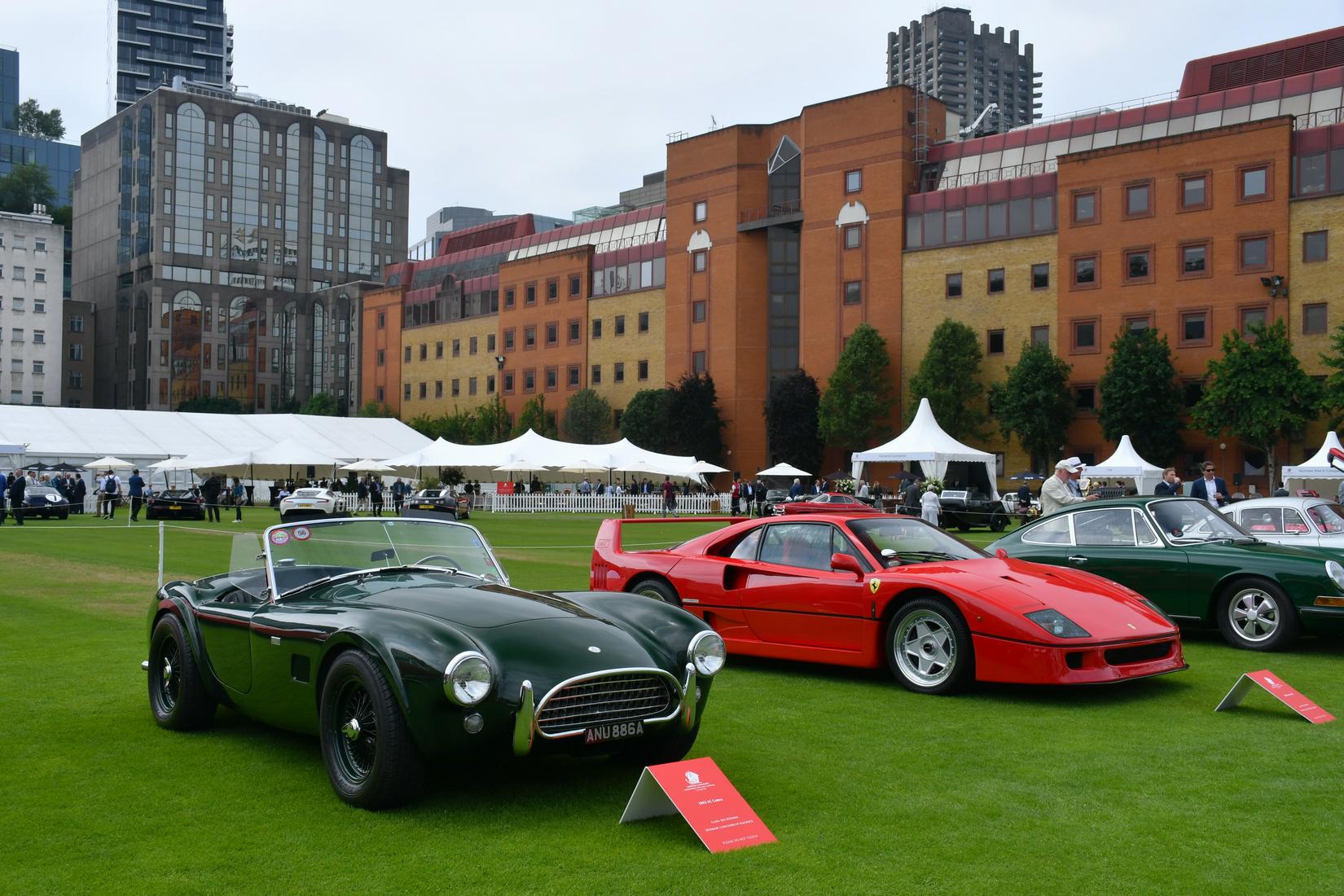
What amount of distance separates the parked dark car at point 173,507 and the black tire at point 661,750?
124ft

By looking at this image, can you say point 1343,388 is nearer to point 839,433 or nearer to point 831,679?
point 839,433

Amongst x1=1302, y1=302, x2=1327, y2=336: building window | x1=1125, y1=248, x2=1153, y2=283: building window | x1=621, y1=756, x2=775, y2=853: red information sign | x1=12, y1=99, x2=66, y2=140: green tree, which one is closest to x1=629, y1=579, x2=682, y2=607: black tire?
x1=621, y1=756, x2=775, y2=853: red information sign

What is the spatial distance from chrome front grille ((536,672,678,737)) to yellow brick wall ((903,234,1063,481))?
54493mm

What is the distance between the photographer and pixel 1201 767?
6.50 m

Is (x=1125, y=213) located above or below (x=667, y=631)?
above

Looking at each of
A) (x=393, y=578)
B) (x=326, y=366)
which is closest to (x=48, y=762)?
(x=393, y=578)

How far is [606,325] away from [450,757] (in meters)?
78.4

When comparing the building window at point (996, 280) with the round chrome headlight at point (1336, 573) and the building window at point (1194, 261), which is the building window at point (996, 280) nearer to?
the building window at point (1194, 261)

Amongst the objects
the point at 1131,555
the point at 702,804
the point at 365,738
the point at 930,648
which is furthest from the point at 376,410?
the point at 702,804

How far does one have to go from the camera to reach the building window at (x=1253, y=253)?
52625mm

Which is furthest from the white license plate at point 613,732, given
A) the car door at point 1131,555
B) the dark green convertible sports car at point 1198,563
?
the car door at point 1131,555

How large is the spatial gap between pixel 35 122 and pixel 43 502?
548 ft

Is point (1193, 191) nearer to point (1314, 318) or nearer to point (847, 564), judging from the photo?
point (1314, 318)

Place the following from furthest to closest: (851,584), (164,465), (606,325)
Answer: (606,325), (164,465), (851,584)
